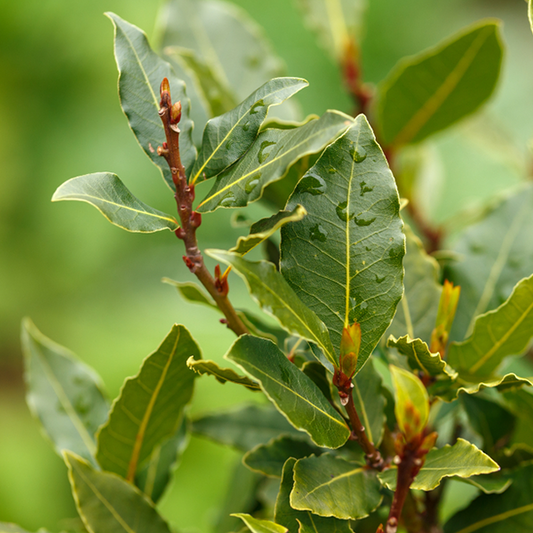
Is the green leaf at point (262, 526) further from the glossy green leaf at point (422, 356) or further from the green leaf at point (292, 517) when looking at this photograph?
the glossy green leaf at point (422, 356)

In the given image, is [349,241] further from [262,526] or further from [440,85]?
[440,85]

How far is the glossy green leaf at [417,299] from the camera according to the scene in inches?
17.9

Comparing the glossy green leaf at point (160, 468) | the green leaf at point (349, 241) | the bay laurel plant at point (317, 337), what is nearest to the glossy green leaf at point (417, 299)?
the bay laurel plant at point (317, 337)

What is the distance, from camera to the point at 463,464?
0.32 meters

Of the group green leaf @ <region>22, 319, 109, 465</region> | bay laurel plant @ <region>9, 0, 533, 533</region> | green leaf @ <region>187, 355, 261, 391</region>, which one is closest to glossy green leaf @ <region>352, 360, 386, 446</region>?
bay laurel plant @ <region>9, 0, 533, 533</region>

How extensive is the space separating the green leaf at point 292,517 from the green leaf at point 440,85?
443 millimetres

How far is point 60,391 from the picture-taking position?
54cm

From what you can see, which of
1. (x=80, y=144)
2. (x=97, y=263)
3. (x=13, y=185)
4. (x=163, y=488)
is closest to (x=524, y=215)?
(x=163, y=488)

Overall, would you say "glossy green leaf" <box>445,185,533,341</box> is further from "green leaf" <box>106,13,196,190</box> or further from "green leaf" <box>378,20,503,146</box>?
"green leaf" <box>106,13,196,190</box>

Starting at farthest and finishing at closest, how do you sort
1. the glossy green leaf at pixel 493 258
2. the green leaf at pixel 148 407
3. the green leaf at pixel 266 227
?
the glossy green leaf at pixel 493 258 → the green leaf at pixel 148 407 → the green leaf at pixel 266 227

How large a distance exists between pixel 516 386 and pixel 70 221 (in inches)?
119

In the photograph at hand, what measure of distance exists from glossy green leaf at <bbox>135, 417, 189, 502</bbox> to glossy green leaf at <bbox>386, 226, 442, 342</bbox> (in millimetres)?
226

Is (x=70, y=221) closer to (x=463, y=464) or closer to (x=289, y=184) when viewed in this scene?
(x=289, y=184)

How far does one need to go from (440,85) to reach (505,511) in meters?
0.43
